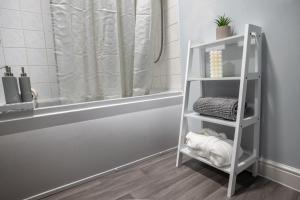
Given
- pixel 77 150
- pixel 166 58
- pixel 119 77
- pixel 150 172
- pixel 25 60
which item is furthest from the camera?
pixel 166 58

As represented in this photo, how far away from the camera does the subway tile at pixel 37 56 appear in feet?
5.01

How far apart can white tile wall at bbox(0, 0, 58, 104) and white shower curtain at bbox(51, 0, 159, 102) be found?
0.54 metres

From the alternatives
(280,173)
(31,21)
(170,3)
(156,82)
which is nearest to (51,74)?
(31,21)

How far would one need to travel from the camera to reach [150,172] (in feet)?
3.95

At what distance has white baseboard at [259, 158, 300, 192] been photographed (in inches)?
36.2

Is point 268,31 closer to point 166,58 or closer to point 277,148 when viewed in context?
point 277,148

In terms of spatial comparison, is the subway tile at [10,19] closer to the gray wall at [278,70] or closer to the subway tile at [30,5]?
the subway tile at [30,5]

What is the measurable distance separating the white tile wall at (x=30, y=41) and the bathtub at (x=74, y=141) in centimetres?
74

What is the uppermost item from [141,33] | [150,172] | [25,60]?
[141,33]

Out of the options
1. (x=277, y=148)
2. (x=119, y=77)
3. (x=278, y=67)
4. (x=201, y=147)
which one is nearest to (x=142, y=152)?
(x=201, y=147)

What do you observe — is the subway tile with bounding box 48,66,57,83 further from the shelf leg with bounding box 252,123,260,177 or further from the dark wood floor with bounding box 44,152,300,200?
the shelf leg with bounding box 252,123,260,177

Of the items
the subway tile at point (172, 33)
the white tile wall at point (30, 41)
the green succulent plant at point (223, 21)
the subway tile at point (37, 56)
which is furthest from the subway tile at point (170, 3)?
the subway tile at point (37, 56)

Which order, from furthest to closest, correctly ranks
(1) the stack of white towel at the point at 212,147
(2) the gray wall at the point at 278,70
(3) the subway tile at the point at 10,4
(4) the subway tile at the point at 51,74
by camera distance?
1. (4) the subway tile at the point at 51,74
2. (3) the subway tile at the point at 10,4
3. (1) the stack of white towel at the point at 212,147
4. (2) the gray wall at the point at 278,70

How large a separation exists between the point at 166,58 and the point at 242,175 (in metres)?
1.11
